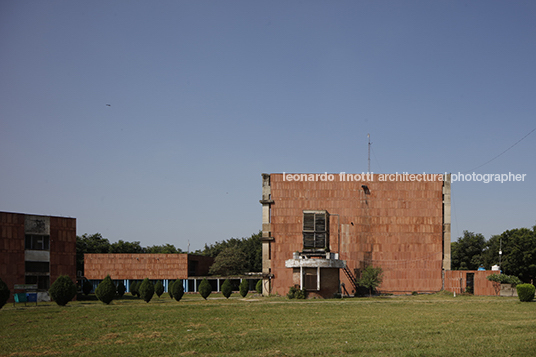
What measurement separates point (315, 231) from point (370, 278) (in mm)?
8269

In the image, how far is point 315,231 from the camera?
54.9 m

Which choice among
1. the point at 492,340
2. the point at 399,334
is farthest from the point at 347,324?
the point at 492,340

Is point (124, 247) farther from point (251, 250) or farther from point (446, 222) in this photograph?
point (446, 222)

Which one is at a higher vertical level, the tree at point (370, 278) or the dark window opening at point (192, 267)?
the tree at point (370, 278)

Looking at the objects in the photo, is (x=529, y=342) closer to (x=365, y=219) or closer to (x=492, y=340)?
(x=492, y=340)

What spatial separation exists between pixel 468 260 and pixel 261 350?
88820 millimetres

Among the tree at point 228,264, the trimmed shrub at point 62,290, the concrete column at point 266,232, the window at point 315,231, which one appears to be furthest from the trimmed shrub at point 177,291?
the tree at point 228,264

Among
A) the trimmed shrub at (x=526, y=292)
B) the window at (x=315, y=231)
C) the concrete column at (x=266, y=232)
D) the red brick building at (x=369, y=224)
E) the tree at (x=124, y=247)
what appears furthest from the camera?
the tree at (x=124, y=247)

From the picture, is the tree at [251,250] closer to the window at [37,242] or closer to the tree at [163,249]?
the tree at [163,249]

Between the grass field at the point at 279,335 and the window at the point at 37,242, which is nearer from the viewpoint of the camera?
the grass field at the point at 279,335

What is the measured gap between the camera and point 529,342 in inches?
624

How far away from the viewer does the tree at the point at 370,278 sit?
5606cm

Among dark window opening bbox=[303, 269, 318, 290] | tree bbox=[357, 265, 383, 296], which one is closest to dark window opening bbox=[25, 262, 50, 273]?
dark window opening bbox=[303, 269, 318, 290]

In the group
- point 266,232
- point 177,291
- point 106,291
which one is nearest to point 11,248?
point 106,291
